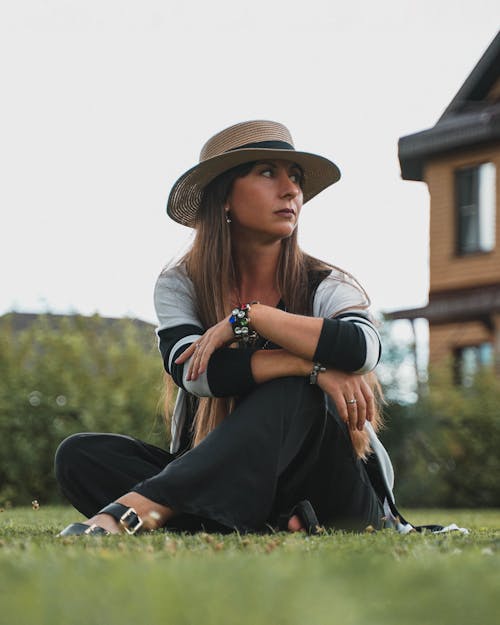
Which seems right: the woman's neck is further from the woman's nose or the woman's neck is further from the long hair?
the woman's nose

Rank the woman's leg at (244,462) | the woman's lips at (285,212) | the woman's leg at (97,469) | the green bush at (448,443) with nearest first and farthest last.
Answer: the woman's leg at (244,462) → the woman's leg at (97,469) → the woman's lips at (285,212) → the green bush at (448,443)

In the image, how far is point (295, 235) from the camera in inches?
177

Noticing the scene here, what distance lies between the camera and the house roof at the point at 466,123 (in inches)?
648

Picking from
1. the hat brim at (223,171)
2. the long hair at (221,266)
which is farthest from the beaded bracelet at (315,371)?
the hat brim at (223,171)

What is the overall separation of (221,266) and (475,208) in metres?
13.1

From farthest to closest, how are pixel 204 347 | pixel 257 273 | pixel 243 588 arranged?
pixel 257 273 → pixel 204 347 → pixel 243 588

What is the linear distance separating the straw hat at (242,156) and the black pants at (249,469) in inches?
43.4

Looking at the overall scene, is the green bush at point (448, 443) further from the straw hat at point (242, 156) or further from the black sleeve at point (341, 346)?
the black sleeve at point (341, 346)

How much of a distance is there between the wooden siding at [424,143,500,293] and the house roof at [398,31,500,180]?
0.21m

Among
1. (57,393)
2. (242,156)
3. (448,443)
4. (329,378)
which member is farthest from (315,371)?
(448,443)

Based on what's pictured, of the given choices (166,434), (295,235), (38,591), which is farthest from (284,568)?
(166,434)

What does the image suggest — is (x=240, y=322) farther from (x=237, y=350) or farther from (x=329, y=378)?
(x=329, y=378)

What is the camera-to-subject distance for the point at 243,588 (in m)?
1.70

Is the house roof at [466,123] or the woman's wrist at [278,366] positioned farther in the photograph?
the house roof at [466,123]
